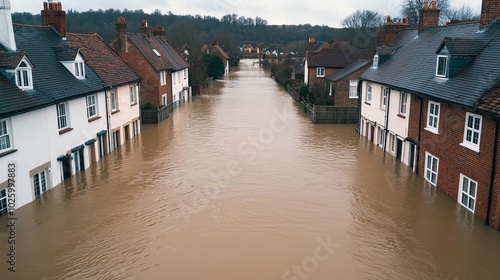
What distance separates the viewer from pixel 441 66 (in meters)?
18.8

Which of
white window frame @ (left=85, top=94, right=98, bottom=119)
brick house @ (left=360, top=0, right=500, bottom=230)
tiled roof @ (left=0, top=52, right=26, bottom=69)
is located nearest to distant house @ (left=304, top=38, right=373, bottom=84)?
brick house @ (left=360, top=0, right=500, bottom=230)

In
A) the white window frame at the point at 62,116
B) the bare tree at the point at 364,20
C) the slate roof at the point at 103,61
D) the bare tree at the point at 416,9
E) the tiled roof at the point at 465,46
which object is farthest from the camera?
the bare tree at the point at 364,20

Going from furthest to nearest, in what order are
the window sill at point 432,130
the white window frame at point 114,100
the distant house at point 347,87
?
1. the distant house at point 347,87
2. the white window frame at point 114,100
3. the window sill at point 432,130

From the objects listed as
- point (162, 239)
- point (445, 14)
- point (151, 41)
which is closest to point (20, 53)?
point (162, 239)

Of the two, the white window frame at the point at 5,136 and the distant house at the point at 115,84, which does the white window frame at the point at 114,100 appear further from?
the white window frame at the point at 5,136

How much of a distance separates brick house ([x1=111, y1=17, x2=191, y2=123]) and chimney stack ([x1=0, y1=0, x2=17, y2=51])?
1667 cm

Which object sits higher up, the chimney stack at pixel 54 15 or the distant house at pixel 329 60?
the chimney stack at pixel 54 15

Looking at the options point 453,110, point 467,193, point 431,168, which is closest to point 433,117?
point 453,110

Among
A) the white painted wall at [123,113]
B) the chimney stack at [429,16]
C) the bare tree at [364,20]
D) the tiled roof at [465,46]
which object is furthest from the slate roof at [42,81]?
the bare tree at [364,20]

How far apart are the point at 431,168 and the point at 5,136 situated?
18282 millimetres

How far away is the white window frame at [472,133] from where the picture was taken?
14602 mm

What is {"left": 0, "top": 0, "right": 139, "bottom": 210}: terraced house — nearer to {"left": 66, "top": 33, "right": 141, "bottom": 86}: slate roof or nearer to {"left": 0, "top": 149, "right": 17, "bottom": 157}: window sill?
{"left": 0, "top": 149, "right": 17, "bottom": 157}: window sill

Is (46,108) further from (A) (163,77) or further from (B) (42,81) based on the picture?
(A) (163,77)

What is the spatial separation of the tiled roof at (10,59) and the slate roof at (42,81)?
539mm
